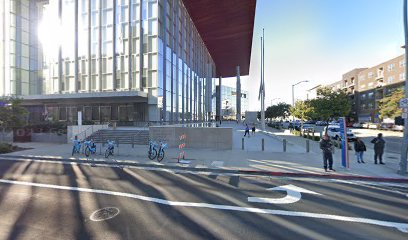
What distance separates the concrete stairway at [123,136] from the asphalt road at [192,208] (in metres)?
9.76

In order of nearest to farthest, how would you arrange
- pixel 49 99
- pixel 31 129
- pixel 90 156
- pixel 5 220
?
pixel 5 220, pixel 90 156, pixel 31 129, pixel 49 99

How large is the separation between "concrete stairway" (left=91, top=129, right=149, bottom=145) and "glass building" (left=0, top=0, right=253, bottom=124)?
317 inches

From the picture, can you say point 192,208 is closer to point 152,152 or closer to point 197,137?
point 152,152

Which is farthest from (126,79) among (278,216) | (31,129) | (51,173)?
(278,216)

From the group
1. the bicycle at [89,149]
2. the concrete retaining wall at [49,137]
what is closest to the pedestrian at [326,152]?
the bicycle at [89,149]

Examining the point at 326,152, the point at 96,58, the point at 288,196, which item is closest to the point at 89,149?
the point at 288,196

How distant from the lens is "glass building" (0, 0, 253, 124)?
30734mm

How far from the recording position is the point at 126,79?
31562mm

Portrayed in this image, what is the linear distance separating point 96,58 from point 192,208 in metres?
33.3

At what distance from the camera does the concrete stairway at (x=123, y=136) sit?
18.6 m

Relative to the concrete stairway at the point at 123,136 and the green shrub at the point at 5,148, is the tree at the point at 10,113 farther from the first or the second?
the concrete stairway at the point at 123,136

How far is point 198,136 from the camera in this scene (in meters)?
16.0

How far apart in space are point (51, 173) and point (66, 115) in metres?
29.3

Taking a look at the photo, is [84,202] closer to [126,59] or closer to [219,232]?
[219,232]
